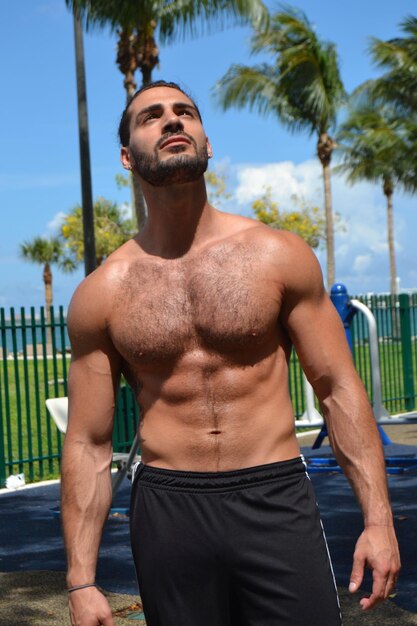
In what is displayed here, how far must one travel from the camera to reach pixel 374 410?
31.9 feet

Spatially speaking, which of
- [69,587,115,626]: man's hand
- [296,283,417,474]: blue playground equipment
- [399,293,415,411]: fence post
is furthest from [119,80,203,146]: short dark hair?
[399,293,415,411]: fence post

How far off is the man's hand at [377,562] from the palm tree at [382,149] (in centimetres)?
3686

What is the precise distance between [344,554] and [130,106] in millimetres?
4280

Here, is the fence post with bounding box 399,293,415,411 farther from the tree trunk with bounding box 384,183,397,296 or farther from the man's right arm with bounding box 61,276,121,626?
the tree trunk with bounding box 384,183,397,296

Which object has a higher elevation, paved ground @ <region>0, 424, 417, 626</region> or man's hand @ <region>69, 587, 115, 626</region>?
man's hand @ <region>69, 587, 115, 626</region>

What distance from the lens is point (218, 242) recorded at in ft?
9.37

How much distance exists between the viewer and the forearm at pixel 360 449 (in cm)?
257

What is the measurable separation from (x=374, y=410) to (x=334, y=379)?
7.15 meters

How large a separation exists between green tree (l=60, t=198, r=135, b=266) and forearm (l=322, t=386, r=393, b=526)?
44690 millimetres

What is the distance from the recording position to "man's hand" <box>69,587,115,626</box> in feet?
8.73

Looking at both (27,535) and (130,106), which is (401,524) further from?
(130,106)

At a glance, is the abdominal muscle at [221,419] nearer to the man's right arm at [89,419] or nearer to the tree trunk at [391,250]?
the man's right arm at [89,419]

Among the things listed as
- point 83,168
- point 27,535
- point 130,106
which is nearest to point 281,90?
point 83,168

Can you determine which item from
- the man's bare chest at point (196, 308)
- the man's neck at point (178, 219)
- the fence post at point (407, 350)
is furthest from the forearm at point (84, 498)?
the fence post at point (407, 350)
